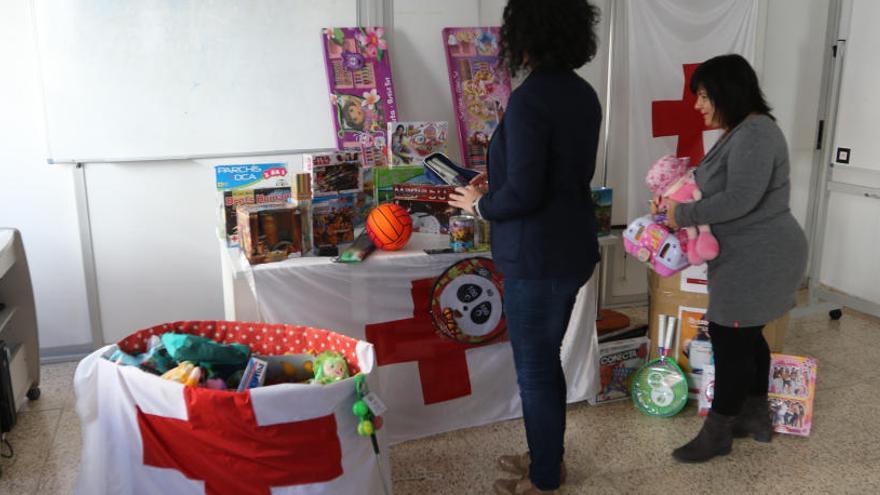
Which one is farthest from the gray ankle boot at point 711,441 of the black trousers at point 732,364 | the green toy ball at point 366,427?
the green toy ball at point 366,427

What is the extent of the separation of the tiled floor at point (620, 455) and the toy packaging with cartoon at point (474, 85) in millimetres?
1190

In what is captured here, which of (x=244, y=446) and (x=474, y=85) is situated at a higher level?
(x=474, y=85)

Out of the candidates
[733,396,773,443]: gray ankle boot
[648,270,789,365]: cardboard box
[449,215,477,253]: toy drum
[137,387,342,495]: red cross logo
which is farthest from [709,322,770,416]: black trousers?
[137,387,342,495]: red cross logo

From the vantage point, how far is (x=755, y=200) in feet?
6.33

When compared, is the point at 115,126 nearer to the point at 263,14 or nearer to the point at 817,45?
the point at 263,14

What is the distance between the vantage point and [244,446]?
1504mm

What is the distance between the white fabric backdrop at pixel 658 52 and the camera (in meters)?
3.18

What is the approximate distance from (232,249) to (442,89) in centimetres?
126

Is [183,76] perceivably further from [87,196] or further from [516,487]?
[516,487]

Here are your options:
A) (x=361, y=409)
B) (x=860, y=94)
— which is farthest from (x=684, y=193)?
(x=860, y=94)

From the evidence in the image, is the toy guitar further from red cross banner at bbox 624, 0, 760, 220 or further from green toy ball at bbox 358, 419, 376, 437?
red cross banner at bbox 624, 0, 760, 220

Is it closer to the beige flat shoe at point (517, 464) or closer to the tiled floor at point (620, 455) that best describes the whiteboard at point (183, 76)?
the tiled floor at point (620, 455)

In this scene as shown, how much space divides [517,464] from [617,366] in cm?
69

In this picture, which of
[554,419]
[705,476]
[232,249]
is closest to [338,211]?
[232,249]
